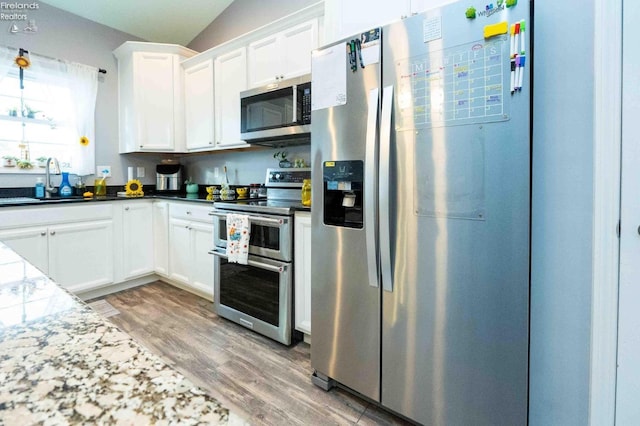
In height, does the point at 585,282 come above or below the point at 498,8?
below

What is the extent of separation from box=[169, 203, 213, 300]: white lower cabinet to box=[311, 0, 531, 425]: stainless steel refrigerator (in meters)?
1.50

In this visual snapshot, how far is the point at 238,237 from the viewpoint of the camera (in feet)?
7.25

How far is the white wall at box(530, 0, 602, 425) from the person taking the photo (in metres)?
1.14

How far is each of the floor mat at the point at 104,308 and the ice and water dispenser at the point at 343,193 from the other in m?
2.12

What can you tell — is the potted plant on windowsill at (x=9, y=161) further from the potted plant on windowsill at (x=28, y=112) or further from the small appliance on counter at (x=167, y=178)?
the small appliance on counter at (x=167, y=178)

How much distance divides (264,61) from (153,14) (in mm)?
1672

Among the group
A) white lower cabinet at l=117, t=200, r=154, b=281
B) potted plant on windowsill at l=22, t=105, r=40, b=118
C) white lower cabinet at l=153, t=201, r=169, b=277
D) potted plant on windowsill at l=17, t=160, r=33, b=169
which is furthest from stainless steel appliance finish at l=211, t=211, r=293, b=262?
potted plant on windowsill at l=22, t=105, r=40, b=118

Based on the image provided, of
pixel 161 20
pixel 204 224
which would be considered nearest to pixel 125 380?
pixel 204 224

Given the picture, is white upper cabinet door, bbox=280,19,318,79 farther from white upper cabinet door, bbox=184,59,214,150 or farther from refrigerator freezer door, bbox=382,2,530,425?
refrigerator freezer door, bbox=382,2,530,425

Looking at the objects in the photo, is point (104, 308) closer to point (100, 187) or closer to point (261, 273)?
point (100, 187)

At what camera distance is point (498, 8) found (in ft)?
3.57

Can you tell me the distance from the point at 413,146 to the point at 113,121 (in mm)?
3504

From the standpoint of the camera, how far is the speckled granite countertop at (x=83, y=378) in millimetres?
292

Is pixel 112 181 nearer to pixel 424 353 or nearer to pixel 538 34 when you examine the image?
pixel 424 353
